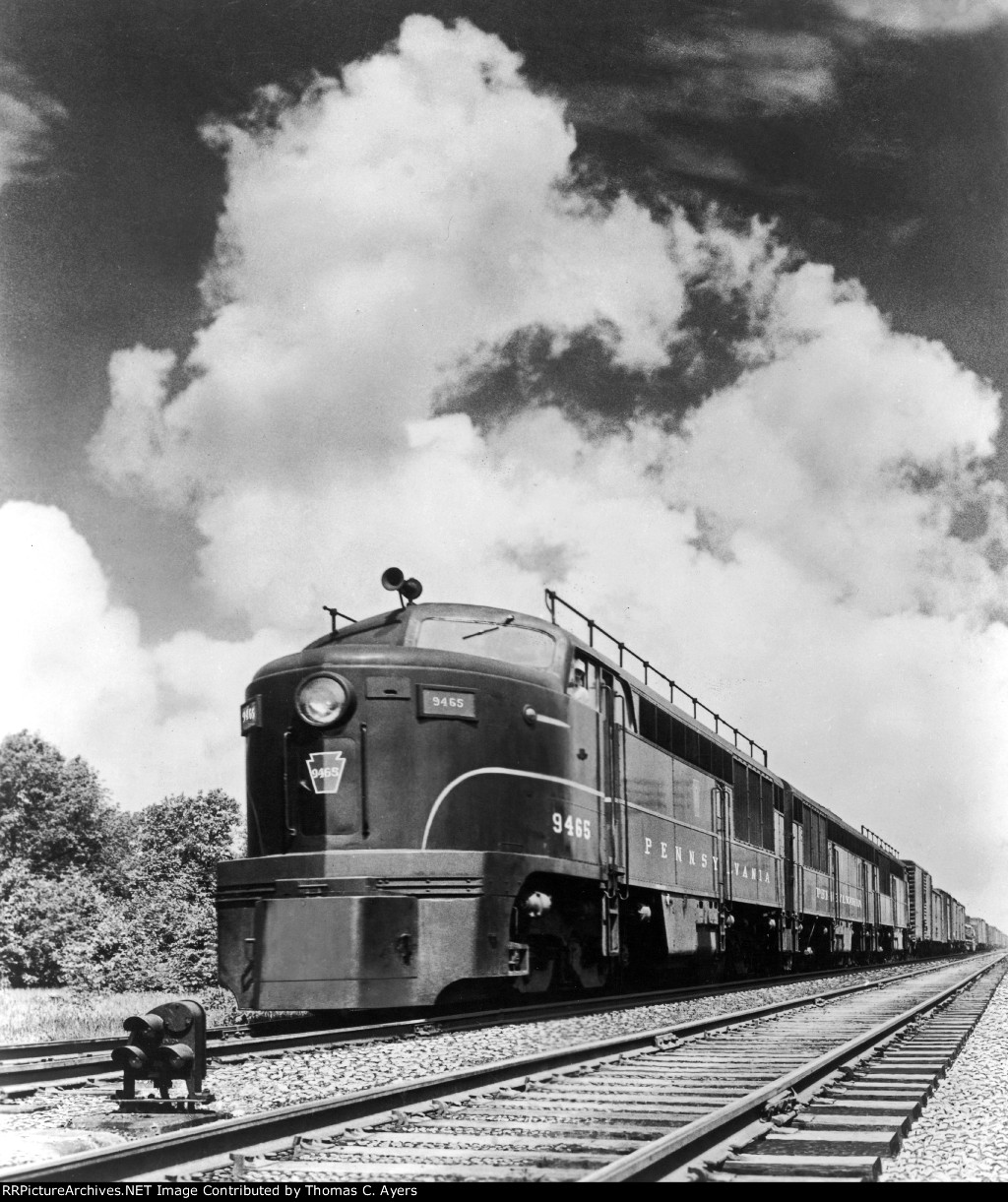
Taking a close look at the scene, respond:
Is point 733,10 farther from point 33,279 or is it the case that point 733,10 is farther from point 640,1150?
point 640,1150

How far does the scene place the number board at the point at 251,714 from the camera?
1226cm

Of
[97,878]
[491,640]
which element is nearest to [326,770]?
[491,640]

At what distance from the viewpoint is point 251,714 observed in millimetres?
12414

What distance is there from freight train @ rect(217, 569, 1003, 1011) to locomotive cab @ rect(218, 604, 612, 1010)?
2 centimetres

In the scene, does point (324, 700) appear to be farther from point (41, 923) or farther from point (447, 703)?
point (41, 923)

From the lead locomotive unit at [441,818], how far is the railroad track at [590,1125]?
A: 208 centimetres

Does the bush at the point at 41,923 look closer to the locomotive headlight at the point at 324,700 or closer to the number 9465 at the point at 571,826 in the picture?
the number 9465 at the point at 571,826

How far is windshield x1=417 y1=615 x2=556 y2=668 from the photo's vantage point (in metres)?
12.5

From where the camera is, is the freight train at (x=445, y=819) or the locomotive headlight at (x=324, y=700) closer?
the freight train at (x=445, y=819)

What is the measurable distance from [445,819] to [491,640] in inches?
79.9

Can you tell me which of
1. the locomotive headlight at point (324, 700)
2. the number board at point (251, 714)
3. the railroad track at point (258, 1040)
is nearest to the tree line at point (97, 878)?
the railroad track at point (258, 1040)

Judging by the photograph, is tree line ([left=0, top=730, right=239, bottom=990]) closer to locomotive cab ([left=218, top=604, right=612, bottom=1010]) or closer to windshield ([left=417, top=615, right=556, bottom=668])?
locomotive cab ([left=218, top=604, right=612, bottom=1010])
